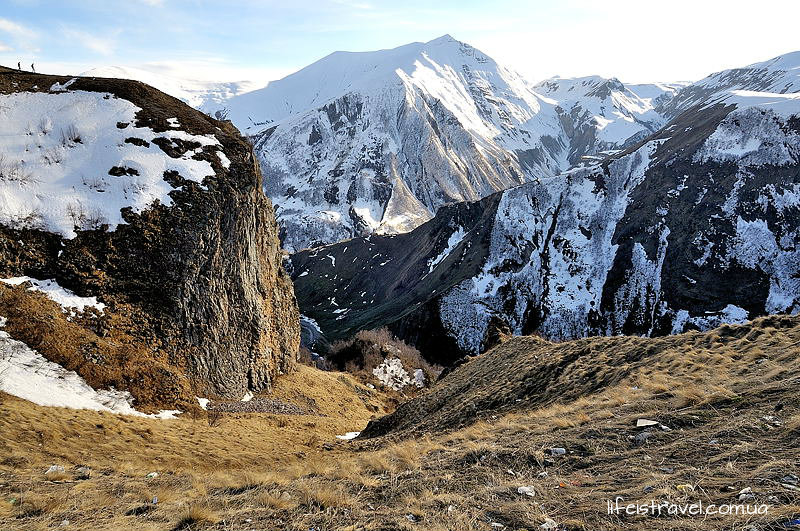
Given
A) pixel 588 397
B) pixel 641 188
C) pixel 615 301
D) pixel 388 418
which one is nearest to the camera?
pixel 588 397

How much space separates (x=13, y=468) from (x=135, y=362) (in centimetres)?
1468

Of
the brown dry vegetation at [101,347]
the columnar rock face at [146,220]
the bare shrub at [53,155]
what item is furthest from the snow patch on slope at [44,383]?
the bare shrub at [53,155]

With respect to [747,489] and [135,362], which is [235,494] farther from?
[135,362]

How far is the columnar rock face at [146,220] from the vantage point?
29.3m

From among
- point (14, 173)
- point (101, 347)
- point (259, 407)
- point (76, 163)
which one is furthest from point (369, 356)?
point (14, 173)

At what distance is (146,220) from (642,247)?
94.6 meters

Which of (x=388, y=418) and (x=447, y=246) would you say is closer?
(x=388, y=418)

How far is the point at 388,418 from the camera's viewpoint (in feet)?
99.9

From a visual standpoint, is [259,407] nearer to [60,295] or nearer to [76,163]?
[60,295]

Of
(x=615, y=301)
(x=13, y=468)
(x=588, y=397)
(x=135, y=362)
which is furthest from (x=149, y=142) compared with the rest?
(x=615, y=301)

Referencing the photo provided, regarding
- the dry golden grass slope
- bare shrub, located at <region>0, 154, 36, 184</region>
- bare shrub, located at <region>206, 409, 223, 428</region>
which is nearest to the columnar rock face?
bare shrub, located at <region>0, 154, 36, 184</region>

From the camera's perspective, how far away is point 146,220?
3244 cm

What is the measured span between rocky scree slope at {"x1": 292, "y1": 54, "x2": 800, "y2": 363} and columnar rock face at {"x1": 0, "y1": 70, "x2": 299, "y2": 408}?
207 ft

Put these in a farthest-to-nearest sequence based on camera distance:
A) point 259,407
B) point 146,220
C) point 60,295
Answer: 1. point 259,407
2. point 146,220
3. point 60,295
